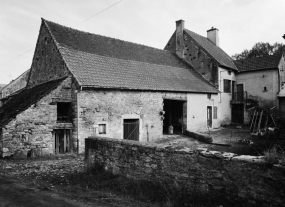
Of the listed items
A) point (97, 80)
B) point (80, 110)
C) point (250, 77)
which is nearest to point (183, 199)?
point (80, 110)

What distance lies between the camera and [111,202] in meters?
5.21

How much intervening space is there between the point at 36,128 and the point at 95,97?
3506 millimetres

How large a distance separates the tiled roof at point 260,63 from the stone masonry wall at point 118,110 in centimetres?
1147

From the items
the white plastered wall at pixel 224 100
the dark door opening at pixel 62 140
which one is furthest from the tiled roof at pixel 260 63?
the dark door opening at pixel 62 140

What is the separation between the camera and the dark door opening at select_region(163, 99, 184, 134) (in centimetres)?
1883

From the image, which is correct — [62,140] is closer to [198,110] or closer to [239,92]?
[198,110]

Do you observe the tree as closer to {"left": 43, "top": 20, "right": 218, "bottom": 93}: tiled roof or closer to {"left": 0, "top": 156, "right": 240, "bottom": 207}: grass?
{"left": 43, "top": 20, "right": 218, "bottom": 93}: tiled roof

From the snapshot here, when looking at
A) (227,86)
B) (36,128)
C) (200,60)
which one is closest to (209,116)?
(227,86)

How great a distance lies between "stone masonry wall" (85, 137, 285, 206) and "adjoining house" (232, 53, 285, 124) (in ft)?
66.4

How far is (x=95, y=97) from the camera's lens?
Answer: 13.0 m

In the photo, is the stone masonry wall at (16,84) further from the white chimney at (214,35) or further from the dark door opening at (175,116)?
the white chimney at (214,35)

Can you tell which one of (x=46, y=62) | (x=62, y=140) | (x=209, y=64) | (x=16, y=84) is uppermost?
(x=209, y=64)

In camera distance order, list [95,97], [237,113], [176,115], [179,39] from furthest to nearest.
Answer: [237,113]
[179,39]
[176,115]
[95,97]

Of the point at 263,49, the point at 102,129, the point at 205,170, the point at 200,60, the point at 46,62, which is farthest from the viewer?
the point at 263,49
